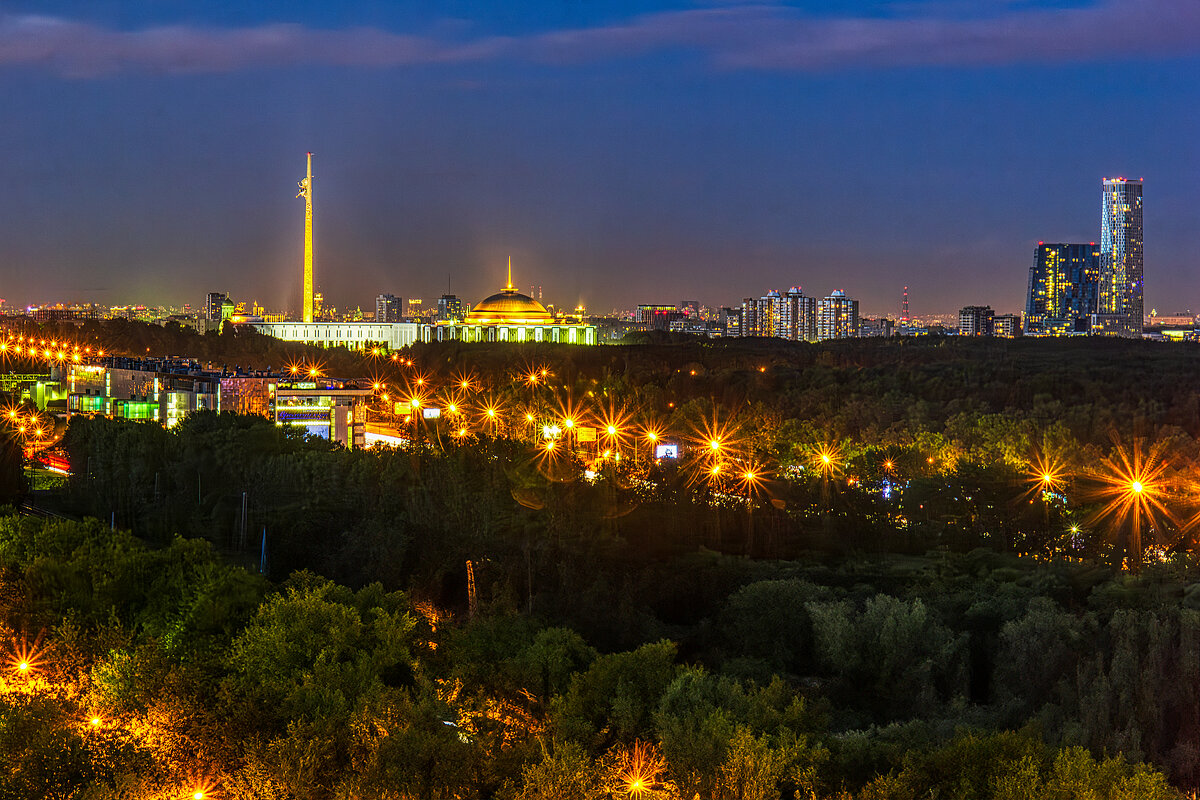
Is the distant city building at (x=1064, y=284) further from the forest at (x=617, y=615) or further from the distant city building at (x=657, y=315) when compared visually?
the forest at (x=617, y=615)

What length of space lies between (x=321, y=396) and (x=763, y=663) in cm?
2807

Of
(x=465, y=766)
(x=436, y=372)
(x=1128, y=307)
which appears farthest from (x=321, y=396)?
(x=1128, y=307)

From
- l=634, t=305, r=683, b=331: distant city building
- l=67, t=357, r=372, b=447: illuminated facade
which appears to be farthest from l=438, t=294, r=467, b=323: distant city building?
l=67, t=357, r=372, b=447: illuminated facade

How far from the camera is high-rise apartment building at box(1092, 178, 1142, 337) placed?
139250 millimetres

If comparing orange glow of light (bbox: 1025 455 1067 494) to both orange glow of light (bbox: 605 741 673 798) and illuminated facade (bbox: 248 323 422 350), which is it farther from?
illuminated facade (bbox: 248 323 422 350)

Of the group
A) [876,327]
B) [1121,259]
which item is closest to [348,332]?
[876,327]

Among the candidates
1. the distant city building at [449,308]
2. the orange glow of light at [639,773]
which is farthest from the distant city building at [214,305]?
the orange glow of light at [639,773]

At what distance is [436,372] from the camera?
6291cm

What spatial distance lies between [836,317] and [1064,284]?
26083mm

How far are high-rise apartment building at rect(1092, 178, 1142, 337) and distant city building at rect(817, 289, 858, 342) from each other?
1091 inches

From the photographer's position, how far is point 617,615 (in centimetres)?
2016

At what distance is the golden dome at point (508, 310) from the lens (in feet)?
358

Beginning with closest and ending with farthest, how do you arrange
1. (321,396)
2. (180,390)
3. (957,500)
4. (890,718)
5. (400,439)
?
(890,718) → (957,500) → (400,439) → (321,396) → (180,390)

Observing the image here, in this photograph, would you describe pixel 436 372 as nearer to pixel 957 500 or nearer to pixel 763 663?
pixel 957 500
